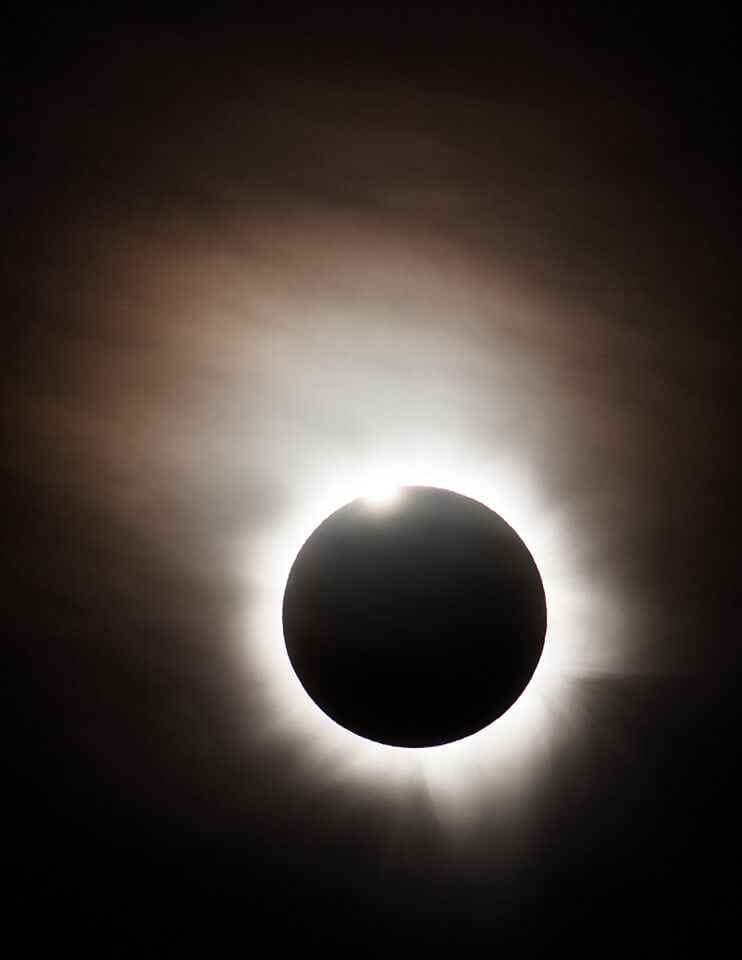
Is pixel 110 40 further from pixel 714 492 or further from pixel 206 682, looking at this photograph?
pixel 714 492

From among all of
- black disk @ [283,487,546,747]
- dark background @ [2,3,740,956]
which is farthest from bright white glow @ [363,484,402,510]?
dark background @ [2,3,740,956]

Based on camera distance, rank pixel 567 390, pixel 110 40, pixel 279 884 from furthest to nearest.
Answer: pixel 279 884, pixel 567 390, pixel 110 40

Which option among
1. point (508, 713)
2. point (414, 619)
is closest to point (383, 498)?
point (414, 619)

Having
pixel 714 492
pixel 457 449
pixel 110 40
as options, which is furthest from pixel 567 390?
pixel 110 40

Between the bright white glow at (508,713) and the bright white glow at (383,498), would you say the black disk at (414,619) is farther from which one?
the bright white glow at (508,713)

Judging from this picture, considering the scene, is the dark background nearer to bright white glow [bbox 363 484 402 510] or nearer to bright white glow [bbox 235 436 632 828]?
bright white glow [bbox 235 436 632 828]

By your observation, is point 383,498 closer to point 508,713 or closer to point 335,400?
point 335,400

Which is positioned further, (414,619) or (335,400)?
(335,400)
